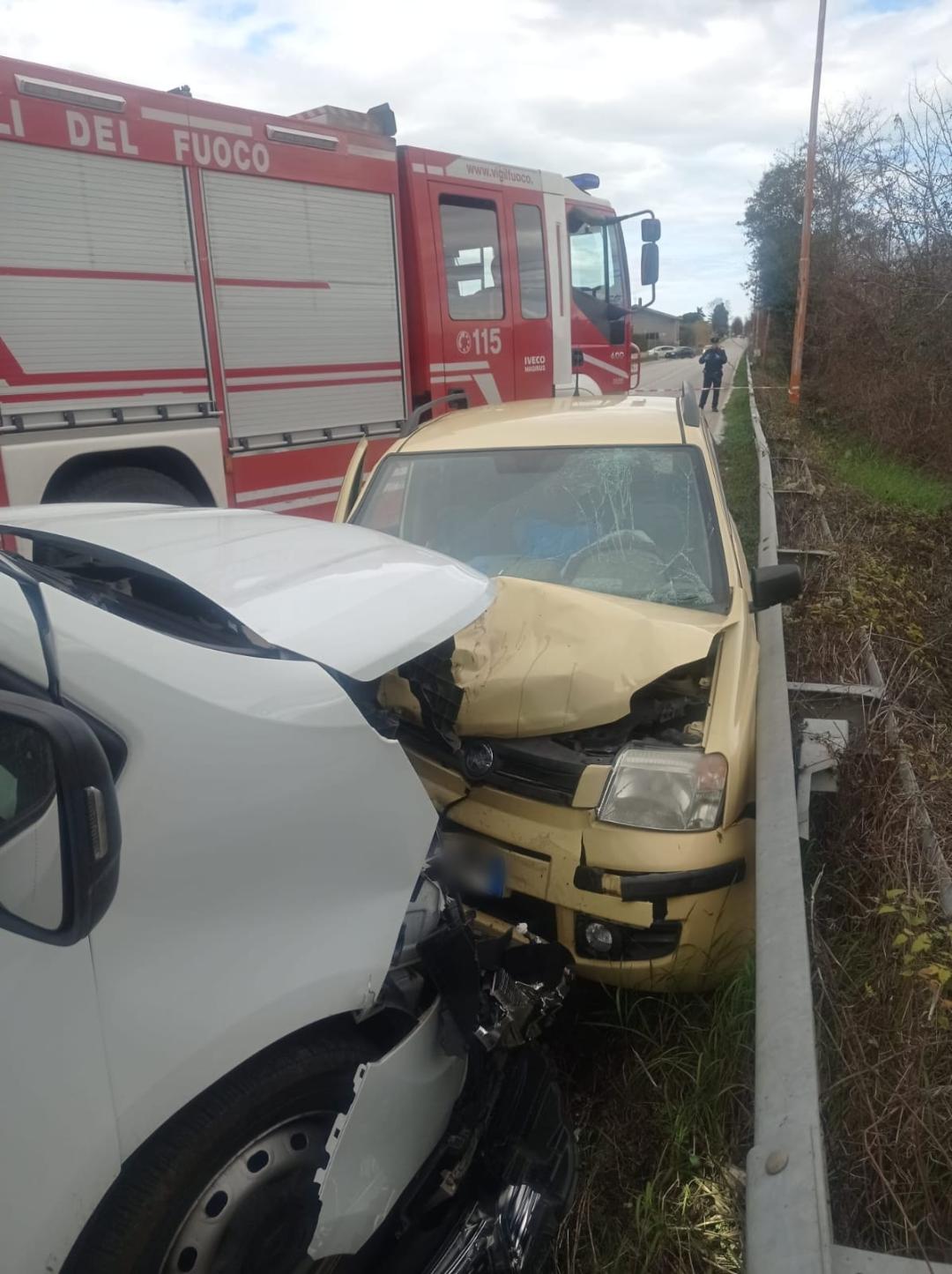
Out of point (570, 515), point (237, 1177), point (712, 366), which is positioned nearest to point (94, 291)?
point (570, 515)

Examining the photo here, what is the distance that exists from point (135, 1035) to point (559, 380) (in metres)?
8.74

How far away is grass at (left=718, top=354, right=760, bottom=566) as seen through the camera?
8094 millimetres

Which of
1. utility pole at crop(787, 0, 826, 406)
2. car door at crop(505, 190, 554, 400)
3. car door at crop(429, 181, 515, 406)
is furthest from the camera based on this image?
utility pole at crop(787, 0, 826, 406)

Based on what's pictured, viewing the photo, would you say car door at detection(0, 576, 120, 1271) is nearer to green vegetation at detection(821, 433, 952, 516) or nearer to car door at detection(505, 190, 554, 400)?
car door at detection(505, 190, 554, 400)

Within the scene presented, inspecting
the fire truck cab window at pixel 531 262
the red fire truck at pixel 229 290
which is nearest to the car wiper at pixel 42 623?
the red fire truck at pixel 229 290

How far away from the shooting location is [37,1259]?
134 centimetres

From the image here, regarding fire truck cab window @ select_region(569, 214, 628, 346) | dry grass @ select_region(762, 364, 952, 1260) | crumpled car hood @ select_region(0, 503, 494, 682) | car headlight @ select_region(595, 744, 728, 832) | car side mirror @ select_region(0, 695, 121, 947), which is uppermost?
fire truck cab window @ select_region(569, 214, 628, 346)

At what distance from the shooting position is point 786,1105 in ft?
4.77

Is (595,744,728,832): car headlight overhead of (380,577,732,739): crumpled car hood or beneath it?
beneath

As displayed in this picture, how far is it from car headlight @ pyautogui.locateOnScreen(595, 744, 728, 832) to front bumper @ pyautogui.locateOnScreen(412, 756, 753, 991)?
39 mm

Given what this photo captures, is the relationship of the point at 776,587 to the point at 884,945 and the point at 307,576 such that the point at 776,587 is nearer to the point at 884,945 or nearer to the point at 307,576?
the point at 884,945

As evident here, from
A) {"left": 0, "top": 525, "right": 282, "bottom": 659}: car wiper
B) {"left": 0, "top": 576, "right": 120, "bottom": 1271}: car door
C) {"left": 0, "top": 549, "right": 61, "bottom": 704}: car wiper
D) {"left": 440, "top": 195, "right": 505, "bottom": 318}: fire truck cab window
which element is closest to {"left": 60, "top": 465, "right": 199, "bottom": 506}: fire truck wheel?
{"left": 440, "top": 195, "right": 505, "bottom": 318}: fire truck cab window

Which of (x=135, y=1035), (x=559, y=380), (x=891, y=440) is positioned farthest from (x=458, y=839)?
(x=891, y=440)

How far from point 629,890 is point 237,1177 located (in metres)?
1.26
